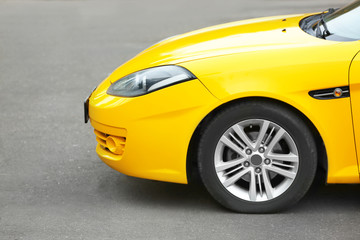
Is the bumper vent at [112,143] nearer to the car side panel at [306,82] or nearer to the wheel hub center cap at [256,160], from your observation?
the car side panel at [306,82]

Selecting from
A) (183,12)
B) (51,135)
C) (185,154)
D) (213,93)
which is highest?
(213,93)

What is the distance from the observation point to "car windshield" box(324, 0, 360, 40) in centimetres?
494

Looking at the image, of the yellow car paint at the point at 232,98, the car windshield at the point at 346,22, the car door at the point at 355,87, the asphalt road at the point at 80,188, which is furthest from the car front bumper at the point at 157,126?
the car windshield at the point at 346,22

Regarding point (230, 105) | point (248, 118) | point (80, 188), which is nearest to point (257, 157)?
point (248, 118)

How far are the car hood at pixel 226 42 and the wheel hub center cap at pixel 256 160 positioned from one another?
2.23ft

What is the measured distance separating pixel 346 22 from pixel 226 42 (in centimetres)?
86

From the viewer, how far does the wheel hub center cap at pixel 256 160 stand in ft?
15.6

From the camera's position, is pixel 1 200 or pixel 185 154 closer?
pixel 185 154

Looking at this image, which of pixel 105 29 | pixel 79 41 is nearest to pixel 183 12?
pixel 105 29

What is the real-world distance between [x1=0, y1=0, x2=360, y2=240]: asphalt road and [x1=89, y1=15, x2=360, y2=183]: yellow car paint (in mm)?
313

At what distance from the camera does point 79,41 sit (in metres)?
11.3

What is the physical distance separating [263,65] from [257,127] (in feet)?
1.30

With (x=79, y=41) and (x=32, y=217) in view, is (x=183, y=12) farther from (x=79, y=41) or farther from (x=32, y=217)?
(x=32, y=217)

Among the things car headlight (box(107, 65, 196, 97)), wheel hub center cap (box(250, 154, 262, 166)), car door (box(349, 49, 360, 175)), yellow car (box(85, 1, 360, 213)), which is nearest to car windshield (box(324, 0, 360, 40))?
yellow car (box(85, 1, 360, 213))
